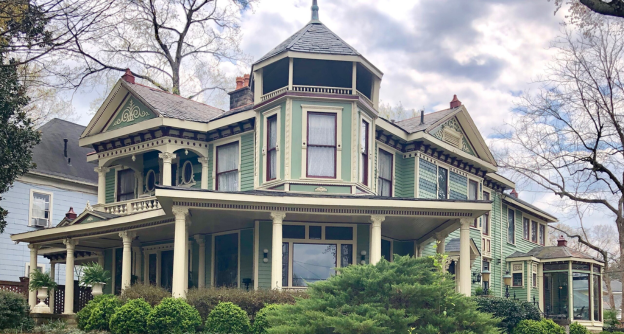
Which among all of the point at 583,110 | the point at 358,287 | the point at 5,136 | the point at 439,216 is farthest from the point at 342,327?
the point at 583,110

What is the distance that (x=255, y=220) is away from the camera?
20578 mm

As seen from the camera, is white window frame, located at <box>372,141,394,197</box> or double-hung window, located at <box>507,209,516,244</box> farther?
double-hung window, located at <box>507,209,516,244</box>

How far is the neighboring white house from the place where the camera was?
1228 inches

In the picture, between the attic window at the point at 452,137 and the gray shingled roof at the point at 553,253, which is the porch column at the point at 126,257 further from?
the gray shingled roof at the point at 553,253

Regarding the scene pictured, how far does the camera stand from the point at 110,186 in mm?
25500

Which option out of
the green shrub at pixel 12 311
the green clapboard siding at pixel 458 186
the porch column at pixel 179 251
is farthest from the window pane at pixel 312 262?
the green shrub at pixel 12 311

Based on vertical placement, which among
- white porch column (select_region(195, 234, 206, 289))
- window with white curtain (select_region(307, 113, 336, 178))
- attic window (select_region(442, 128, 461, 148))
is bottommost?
white porch column (select_region(195, 234, 206, 289))

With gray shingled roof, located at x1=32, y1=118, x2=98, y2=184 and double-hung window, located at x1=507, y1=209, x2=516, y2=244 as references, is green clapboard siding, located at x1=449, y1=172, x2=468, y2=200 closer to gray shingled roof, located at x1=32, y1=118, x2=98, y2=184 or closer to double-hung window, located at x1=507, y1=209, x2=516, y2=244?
double-hung window, located at x1=507, y1=209, x2=516, y2=244

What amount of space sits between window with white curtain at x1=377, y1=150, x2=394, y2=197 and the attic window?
3.11 metres

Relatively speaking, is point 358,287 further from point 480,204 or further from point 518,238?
point 518,238

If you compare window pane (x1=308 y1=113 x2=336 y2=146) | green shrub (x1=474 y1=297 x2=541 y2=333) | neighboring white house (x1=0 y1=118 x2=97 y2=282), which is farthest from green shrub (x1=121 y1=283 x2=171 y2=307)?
neighboring white house (x1=0 y1=118 x2=97 y2=282)

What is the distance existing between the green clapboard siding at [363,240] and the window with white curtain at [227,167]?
4.18 metres

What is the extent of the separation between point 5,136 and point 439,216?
11.9m

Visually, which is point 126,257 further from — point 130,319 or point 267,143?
point 267,143
